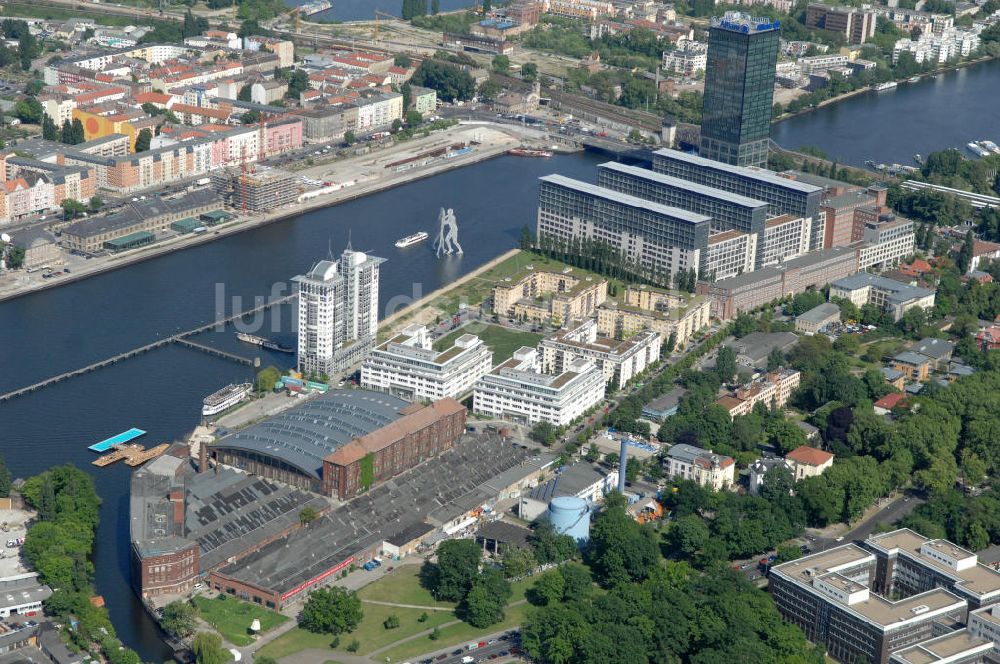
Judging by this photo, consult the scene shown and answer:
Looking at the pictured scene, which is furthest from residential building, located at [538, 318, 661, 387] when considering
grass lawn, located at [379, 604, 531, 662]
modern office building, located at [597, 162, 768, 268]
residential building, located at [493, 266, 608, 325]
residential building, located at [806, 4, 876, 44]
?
residential building, located at [806, 4, 876, 44]

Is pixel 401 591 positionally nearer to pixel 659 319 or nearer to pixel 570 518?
pixel 570 518

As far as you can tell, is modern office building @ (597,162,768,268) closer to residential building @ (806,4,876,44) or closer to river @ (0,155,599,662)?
river @ (0,155,599,662)

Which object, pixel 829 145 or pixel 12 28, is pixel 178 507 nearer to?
pixel 829 145

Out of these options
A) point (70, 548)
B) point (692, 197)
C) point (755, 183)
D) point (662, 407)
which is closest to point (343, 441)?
point (70, 548)

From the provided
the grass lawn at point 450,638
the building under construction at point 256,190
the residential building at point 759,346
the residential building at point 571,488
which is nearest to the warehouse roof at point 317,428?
the residential building at point 571,488

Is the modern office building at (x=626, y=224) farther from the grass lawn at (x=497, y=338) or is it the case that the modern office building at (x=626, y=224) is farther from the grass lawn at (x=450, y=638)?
the grass lawn at (x=450, y=638)

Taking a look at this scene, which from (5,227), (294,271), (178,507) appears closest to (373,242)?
(294,271)
